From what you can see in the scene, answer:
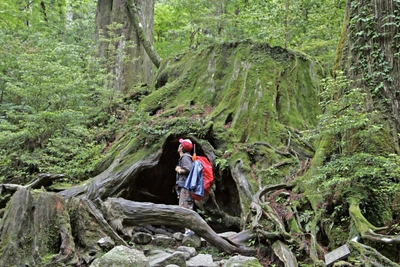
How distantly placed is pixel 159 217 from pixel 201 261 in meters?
0.93

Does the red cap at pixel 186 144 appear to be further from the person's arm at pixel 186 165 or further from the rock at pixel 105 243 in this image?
the rock at pixel 105 243

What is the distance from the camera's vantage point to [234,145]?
748 centimetres

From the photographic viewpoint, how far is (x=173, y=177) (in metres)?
9.30

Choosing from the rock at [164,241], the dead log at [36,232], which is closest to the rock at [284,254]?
the rock at [164,241]

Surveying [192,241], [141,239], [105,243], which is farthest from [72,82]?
[105,243]

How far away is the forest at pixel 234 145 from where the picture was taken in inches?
184

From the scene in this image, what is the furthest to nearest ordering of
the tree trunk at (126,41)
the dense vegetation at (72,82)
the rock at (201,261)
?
1. the tree trunk at (126,41)
2. the dense vegetation at (72,82)
3. the rock at (201,261)

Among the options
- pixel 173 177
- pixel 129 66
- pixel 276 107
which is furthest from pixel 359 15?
pixel 129 66

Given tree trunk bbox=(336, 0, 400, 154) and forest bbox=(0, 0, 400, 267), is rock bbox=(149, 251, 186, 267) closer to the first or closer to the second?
forest bbox=(0, 0, 400, 267)

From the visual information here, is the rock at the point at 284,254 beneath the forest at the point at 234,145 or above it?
beneath

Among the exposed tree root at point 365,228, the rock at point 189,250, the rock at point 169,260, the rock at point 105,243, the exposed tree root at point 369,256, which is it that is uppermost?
the exposed tree root at point 365,228

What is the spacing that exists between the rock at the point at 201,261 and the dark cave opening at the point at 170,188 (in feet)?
6.87

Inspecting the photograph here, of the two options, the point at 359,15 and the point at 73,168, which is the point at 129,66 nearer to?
the point at 73,168

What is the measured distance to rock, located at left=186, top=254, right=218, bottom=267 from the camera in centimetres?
477
